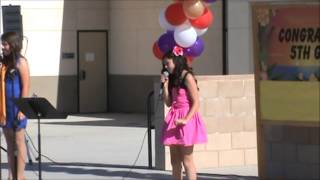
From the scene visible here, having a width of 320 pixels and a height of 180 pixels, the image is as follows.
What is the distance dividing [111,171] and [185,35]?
9.41 ft

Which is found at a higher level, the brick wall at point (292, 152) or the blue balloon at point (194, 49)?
the blue balloon at point (194, 49)

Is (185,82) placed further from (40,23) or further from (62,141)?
(40,23)

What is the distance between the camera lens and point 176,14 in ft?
33.6

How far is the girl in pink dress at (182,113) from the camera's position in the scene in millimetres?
9414

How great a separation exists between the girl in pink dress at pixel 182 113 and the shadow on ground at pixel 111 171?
187 centimetres

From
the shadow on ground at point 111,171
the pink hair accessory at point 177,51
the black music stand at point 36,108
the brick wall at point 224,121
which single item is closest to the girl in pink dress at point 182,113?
the pink hair accessory at point 177,51

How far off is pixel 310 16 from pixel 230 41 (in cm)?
1170

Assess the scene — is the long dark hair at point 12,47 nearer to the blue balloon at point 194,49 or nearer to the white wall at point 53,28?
the blue balloon at point 194,49

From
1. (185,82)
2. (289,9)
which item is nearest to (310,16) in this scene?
(289,9)

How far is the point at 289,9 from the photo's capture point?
937cm

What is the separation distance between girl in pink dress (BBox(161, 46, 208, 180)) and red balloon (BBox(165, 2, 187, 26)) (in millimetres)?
739

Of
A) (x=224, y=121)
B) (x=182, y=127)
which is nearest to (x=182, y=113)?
(x=182, y=127)

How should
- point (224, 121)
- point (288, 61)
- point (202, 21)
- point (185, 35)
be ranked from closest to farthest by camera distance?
1. point (288, 61)
2. point (185, 35)
3. point (202, 21)
4. point (224, 121)

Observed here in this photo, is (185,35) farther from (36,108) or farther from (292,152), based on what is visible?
(36,108)
